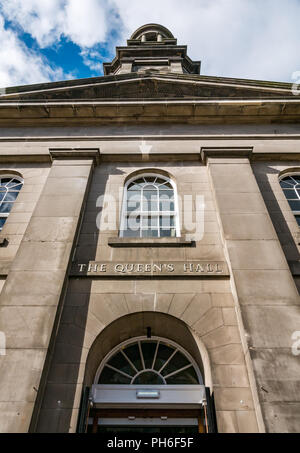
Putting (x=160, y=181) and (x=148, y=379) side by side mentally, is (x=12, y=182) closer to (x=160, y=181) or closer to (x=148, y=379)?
(x=160, y=181)

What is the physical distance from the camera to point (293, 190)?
9.57m

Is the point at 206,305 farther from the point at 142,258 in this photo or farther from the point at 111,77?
the point at 111,77

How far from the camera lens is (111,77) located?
42.5ft

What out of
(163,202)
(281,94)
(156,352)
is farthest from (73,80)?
(156,352)

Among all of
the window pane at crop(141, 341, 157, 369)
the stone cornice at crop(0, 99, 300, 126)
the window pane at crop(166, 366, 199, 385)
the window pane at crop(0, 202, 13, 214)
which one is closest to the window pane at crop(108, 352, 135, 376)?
the window pane at crop(141, 341, 157, 369)

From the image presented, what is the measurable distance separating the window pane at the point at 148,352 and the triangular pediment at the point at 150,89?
9928mm

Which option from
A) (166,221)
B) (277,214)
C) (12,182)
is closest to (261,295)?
(277,214)

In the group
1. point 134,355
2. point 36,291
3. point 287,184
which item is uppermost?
point 287,184

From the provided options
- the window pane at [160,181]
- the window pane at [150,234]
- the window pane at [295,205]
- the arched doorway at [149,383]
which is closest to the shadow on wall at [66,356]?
the arched doorway at [149,383]

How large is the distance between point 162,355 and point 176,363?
1.14 ft

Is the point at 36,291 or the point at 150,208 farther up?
the point at 150,208

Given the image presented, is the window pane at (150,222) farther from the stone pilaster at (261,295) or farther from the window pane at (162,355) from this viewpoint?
the window pane at (162,355)

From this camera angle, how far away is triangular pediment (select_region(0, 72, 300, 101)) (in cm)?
1217

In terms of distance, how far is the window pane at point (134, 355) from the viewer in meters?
6.26
